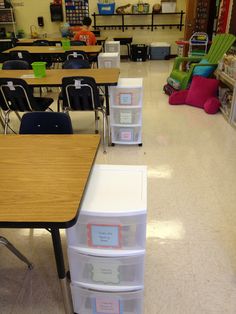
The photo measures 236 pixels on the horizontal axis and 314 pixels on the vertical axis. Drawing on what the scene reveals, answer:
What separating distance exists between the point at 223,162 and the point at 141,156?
842mm

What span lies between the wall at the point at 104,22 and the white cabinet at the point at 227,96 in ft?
16.2

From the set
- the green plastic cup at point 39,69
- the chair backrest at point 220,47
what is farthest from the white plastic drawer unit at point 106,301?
the chair backrest at point 220,47

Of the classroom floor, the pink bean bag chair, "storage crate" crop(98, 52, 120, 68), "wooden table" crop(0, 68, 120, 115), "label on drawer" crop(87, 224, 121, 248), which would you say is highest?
"wooden table" crop(0, 68, 120, 115)

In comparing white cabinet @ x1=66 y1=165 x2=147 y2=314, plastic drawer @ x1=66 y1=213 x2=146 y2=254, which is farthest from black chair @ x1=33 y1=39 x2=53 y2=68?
plastic drawer @ x1=66 y1=213 x2=146 y2=254

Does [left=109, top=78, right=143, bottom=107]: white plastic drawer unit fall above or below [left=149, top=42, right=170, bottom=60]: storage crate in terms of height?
above

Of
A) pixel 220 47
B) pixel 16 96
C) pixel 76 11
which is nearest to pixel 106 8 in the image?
pixel 76 11

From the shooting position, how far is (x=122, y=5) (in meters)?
8.19

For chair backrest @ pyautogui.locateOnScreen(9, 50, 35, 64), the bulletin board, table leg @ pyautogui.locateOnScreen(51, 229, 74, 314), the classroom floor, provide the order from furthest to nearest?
the bulletin board → chair backrest @ pyautogui.locateOnScreen(9, 50, 35, 64) → the classroom floor → table leg @ pyautogui.locateOnScreen(51, 229, 74, 314)

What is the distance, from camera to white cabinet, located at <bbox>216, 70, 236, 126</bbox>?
3646 mm

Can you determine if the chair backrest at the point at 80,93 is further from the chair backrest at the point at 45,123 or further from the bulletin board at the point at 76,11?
the bulletin board at the point at 76,11

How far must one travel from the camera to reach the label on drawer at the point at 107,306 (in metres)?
1.33

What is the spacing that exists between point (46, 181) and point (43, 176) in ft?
0.16

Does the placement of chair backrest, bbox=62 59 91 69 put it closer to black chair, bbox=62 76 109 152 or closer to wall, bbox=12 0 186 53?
black chair, bbox=62 76 109 152

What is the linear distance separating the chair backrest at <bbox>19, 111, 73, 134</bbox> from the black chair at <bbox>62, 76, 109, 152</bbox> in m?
1.03
